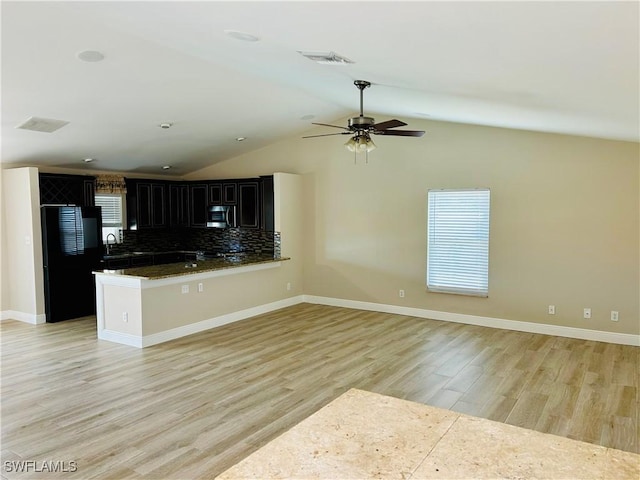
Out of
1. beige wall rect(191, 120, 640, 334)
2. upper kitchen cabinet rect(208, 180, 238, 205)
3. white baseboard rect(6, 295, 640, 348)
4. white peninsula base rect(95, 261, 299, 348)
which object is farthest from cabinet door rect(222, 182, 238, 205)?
white baseboard rect(6, 295, 640, 348)

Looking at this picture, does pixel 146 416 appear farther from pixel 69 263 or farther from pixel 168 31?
pixel 69 263

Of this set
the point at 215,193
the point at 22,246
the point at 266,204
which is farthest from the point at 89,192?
the point at 266,204

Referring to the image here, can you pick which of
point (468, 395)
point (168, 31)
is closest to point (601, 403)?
point (468, 395)

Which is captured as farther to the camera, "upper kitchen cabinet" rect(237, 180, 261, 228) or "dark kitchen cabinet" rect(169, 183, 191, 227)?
"dark kitchen cabinet" rect(169, 183, 191, 227)

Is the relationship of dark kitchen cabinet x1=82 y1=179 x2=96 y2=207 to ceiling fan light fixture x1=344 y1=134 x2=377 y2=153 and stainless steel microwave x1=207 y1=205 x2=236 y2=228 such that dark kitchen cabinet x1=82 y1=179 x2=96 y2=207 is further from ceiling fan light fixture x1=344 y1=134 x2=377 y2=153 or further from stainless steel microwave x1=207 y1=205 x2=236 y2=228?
ceiling fan light fixture x1=344 y1=134 x2=377 y2=153

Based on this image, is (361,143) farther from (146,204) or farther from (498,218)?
(146,204)

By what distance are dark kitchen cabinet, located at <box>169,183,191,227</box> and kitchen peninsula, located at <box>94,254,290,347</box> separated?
255cm

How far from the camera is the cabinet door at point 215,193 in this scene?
8.60 m

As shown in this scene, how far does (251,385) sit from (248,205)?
445cm

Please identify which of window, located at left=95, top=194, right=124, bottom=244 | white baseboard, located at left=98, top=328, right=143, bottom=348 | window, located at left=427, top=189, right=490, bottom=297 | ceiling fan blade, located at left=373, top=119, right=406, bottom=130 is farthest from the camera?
window, located at left=95, top=194, right=124, bottom=244

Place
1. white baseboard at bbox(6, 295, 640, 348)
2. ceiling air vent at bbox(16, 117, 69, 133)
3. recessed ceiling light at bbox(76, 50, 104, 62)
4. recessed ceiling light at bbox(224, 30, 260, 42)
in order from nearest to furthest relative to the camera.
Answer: recessed ceiling light at bbox(224, 30, 260, 42) → recessed ceiling light at bbox(76, 50, 104, 62) → ceiling air vent at bbox(16, 117, 69, 133) → white baseboard at bbox(6, 295, 640, 348)

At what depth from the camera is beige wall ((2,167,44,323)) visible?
6695 mm

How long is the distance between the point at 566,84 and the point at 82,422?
4.29 meters

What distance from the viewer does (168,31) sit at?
12.0 feet
